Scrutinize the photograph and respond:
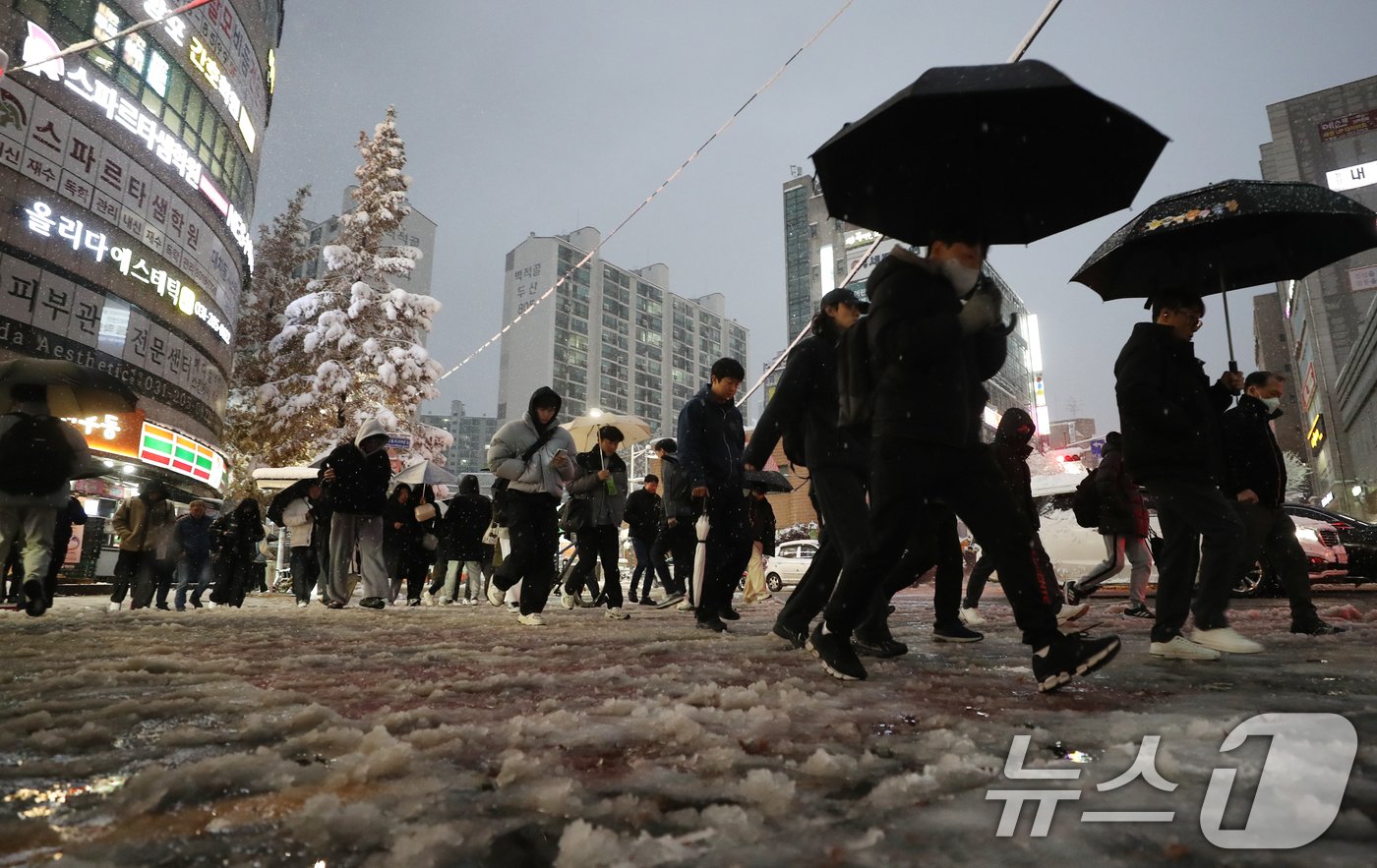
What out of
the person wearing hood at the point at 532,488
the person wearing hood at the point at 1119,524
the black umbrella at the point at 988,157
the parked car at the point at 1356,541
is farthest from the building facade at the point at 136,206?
the parked car at the point at 1356,541

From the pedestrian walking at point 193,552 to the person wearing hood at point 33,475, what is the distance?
510 cm

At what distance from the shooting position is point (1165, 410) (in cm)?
363

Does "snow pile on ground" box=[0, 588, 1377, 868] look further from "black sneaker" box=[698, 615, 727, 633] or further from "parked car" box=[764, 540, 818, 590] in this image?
"parked car" box=[764, 540, 818, 590]

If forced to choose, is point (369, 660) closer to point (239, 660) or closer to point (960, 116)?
point (239, 660)

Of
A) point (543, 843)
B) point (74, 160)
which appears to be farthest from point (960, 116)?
point (74, 160)

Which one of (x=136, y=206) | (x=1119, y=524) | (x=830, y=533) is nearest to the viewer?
(x=830, y=533)

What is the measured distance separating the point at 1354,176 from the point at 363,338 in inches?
2647

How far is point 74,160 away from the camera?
1842cm

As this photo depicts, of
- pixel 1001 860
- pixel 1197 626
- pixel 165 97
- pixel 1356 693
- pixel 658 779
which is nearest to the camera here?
pixel 1001 860

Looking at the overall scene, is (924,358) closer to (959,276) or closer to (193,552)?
(959,276)

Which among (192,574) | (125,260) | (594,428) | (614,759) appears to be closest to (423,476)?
(594,428)

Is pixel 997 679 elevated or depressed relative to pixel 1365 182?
depressed

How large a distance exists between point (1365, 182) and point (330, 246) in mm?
67870

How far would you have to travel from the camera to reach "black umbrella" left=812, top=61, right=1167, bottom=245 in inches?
128
